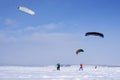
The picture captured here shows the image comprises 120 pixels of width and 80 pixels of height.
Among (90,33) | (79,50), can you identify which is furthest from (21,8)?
(79,50)

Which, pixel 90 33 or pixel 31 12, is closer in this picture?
pixel 31 12

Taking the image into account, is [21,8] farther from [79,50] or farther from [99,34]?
[79,50]

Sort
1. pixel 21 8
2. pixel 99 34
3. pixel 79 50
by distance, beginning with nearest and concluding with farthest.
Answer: pixel 21 8 < pixel 99 34 < pixel 79 50

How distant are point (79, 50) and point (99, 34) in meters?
8.63

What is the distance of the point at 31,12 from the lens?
617 inches

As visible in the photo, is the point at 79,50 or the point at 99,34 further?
the point at 79,50

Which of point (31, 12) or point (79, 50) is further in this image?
point (79, 50)

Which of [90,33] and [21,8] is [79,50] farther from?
[21,8]

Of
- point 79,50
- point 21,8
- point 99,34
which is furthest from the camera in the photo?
point 79,50

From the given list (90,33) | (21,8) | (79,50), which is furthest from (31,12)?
(79,50)

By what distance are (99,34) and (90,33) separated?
828 millimetres

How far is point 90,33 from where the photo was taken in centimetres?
2422

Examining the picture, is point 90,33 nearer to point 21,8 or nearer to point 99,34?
point 99,34

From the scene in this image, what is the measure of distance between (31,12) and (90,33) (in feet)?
31.8
